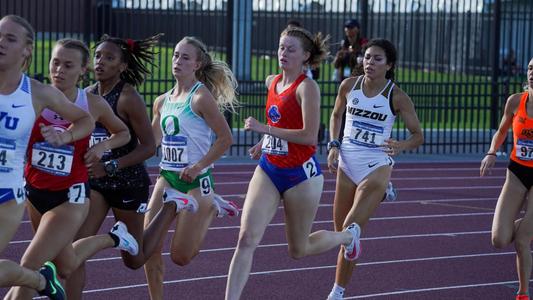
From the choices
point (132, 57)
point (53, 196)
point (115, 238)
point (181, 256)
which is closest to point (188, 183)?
point (181, 256)

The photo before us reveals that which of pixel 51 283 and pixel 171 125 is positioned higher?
pixel 171 125

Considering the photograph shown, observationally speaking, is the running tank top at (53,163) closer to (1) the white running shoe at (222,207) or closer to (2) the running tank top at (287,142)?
(1) the white running shoe at (222,207)

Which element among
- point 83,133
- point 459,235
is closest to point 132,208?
point 83,133

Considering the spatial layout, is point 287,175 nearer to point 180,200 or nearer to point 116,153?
point 180,200

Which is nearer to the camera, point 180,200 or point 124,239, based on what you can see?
point 124,239

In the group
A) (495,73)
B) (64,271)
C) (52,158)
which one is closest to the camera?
(52,158)

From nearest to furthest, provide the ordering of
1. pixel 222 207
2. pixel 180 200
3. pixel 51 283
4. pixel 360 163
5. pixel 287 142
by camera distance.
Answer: pixel 51 283 < pixel 180 200 < pixel 287 142 < pixel 222 207 < pixel 360 163

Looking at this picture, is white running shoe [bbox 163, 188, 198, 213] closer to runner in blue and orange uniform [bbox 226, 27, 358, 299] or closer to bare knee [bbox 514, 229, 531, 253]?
runner in blue and orange uniform [bbox 226, 27, 358, 299]

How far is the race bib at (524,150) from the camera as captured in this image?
8.56m

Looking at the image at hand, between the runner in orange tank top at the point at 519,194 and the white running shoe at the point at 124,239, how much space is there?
2.76 metres

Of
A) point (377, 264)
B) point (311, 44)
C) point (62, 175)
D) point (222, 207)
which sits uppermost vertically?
point (311, 44)

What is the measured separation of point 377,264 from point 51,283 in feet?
13.9

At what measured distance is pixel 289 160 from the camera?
7.64 metres

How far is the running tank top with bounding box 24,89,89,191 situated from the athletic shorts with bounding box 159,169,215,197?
114 cm
